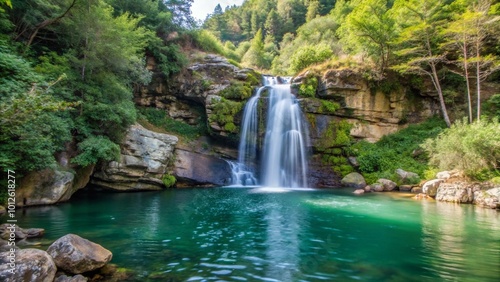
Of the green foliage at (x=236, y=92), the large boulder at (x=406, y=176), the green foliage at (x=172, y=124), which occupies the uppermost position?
the green foliage at (x=236, y=92)

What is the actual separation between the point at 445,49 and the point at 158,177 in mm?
21634

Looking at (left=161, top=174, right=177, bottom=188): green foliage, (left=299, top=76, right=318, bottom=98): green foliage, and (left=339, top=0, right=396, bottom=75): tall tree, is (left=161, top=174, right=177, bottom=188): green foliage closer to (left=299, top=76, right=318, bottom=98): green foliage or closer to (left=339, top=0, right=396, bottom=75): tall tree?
(left=299, top=76, right=318, bottom=98): green foliage

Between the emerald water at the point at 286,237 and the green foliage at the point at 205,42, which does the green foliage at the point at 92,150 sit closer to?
the emerald water at the point at 286,237

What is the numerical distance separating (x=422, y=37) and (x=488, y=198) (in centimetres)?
1251

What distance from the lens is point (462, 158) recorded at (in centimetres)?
1327

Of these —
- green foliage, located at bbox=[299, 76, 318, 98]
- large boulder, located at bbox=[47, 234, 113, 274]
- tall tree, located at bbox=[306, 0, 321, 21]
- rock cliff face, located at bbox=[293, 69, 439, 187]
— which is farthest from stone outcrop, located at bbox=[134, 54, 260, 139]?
tall tree, located at bbox=[306, 0, 321, 21]

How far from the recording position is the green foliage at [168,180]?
17406 millimetres

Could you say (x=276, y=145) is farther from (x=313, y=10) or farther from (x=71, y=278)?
(x=313, y=10)

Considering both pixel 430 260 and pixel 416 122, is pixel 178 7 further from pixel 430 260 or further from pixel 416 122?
pixel 430 260

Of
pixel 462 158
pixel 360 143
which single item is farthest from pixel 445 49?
pixel 462 158

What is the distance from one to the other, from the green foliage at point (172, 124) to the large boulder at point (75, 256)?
56.5 feet

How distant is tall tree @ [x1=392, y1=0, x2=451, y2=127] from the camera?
61.1 feet

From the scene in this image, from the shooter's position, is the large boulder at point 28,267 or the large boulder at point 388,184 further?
the large boulder at point 388,184

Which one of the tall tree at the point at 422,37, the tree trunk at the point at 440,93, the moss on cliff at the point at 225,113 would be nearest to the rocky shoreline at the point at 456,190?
the tree trunk at the point at 440,93
